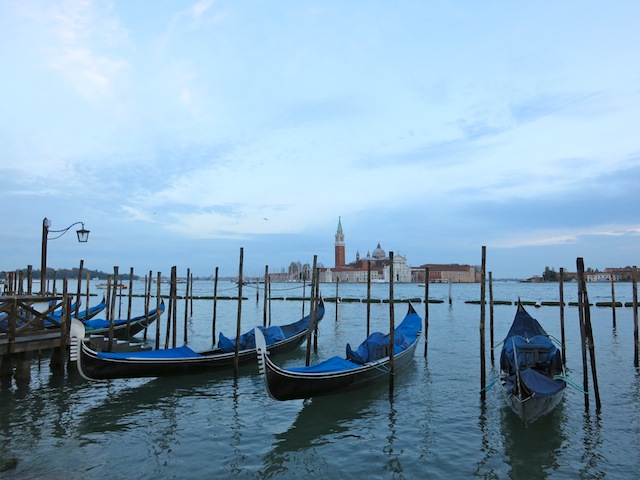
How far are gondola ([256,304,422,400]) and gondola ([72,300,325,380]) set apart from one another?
5.90ft

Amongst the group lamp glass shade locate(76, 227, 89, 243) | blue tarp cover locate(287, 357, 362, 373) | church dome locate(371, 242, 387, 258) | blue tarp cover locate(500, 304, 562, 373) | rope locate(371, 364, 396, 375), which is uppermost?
church dome locate(371, 242, 387, 258)

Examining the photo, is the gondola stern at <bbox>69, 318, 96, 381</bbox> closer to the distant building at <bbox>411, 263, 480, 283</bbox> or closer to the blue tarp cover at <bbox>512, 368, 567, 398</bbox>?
the blue tarp cover at <bbox>512, 368, 567, 398</bbox>

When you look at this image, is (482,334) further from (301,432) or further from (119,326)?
(119,326)

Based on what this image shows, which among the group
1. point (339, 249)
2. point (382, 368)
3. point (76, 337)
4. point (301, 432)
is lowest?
point (301, 432)

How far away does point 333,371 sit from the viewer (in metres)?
8.52

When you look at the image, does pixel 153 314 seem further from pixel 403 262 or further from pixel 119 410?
pixel 403 262

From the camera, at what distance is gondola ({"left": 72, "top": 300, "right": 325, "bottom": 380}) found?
27.0ft

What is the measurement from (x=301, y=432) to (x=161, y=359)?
3.75m

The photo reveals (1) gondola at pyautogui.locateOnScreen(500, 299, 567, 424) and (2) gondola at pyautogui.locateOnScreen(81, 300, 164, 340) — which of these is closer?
(1) gondola at pyautogui.locateOnScreen(500, 299, 567, 424)

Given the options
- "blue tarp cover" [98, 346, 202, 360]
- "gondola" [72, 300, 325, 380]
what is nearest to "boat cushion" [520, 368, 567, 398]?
"gondola" [72, 300, 325, 380]

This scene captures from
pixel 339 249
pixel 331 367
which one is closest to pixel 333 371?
pixel 331 367

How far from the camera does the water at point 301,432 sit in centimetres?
584

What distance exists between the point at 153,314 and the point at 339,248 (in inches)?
4632

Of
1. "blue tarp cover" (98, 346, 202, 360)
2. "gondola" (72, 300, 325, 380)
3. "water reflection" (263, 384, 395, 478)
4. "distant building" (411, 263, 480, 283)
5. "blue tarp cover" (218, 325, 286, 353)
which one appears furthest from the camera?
"distant building" (411, 263, 480, 283)
